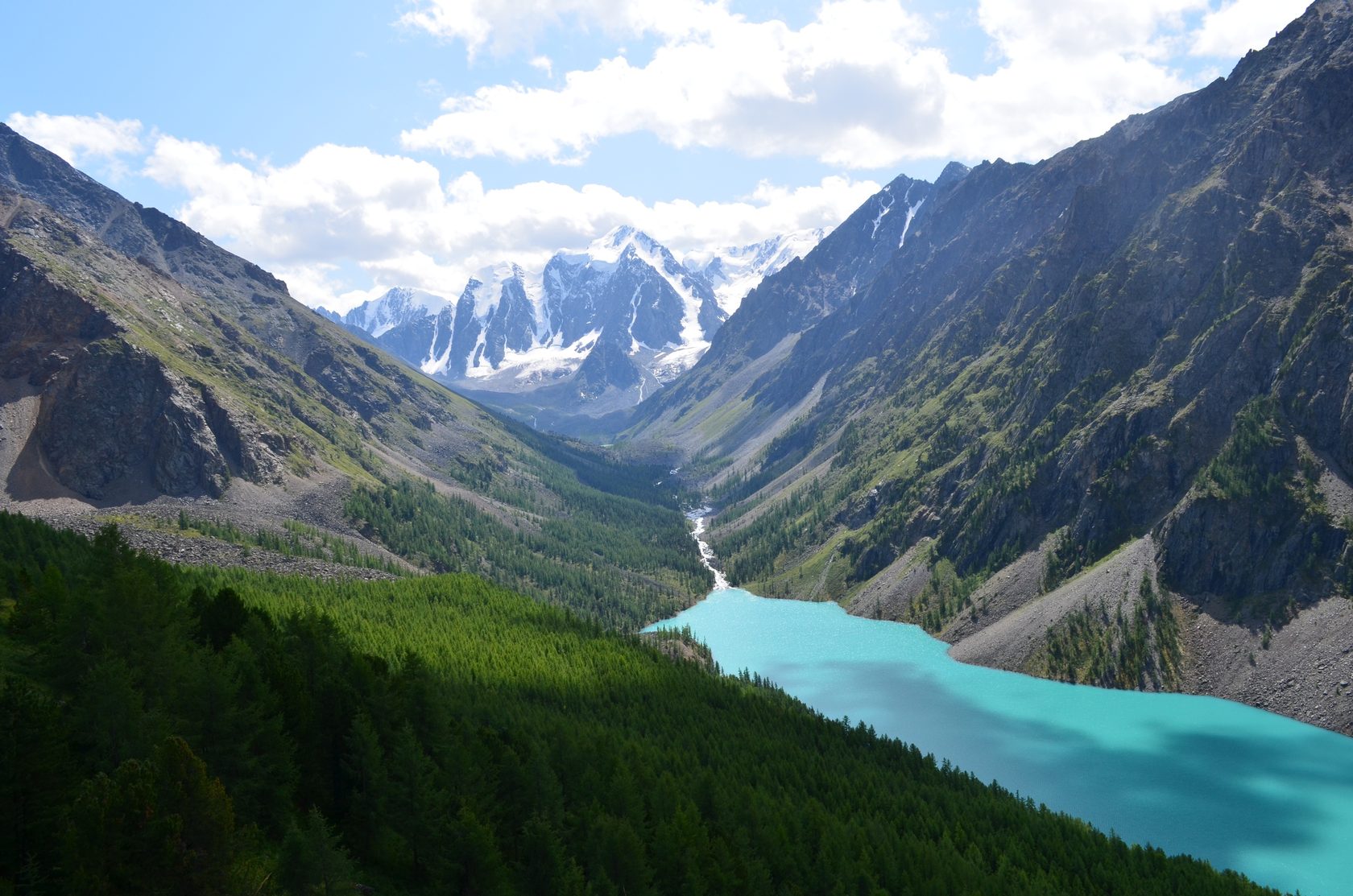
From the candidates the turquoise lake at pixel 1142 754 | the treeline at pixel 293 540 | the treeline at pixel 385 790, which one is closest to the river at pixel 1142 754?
the turquoise lake at pixel 1142 754

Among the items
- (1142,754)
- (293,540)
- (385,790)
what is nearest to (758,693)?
(1142,754)

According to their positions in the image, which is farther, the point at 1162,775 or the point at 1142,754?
the point at 1142,754

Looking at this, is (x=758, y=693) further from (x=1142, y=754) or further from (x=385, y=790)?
(x=385, y=790)

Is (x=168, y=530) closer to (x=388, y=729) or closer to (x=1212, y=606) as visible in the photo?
(x=388, y=729)

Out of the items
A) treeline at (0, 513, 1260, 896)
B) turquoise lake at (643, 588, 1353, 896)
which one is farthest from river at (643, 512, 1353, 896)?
treeline at (0, 513, 1260, 896)

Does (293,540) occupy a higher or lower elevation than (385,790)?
lower

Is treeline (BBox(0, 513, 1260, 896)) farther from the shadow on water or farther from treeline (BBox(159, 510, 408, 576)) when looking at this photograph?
treeline (BBox(159, 510, 408, 576))

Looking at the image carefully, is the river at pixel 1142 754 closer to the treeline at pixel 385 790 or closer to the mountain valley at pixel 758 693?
the mountain valley at pixel 758 693

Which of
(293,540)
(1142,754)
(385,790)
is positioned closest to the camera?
(385,790)
